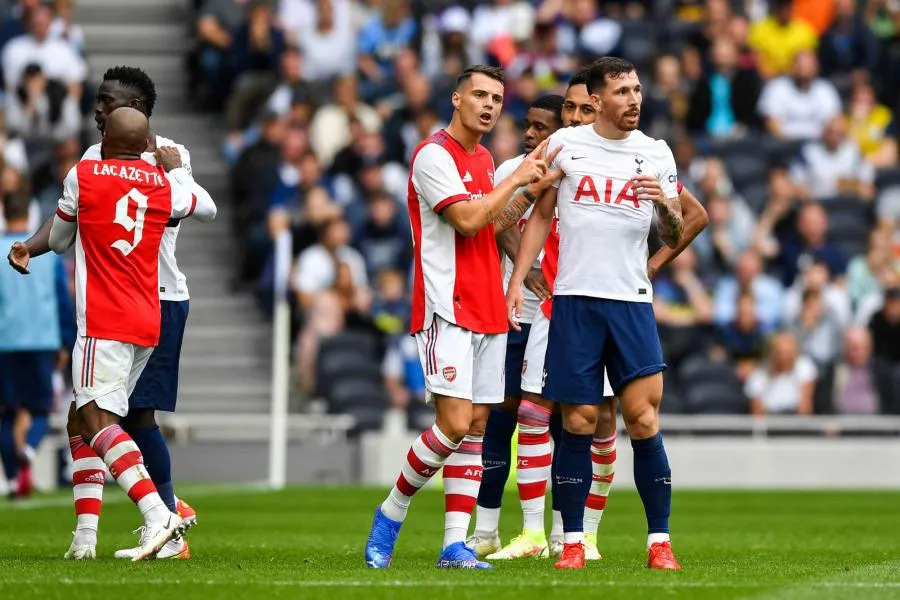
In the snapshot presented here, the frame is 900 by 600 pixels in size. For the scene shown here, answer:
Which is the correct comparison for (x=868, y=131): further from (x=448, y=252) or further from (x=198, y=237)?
(x=448, y=252)

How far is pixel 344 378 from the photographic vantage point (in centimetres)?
2094

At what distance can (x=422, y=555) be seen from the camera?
1095cm

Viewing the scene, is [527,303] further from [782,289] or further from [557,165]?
[782,289]

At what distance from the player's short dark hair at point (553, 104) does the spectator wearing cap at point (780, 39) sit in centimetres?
1517

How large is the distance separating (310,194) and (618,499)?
592 cm

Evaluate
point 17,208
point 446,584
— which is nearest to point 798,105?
point 17,208

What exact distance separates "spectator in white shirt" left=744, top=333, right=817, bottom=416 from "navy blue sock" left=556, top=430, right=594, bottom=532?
471 inches

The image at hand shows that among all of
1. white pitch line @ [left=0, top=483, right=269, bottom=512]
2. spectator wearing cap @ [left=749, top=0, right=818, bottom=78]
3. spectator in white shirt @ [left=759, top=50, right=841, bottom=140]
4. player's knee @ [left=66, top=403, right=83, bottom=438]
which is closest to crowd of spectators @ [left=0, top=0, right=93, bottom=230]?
white pitch line @ [left=0, top=483, right=269, bottom=512]

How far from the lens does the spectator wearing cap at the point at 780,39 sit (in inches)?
1025

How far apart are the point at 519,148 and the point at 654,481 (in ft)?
43.3

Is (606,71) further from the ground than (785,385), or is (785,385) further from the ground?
(606,71)

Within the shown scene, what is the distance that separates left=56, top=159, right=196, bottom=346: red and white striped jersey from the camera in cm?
984

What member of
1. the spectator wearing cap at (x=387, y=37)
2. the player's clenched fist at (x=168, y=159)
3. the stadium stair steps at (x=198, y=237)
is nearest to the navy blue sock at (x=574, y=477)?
the player's clenched fist at (x=168, y=159)

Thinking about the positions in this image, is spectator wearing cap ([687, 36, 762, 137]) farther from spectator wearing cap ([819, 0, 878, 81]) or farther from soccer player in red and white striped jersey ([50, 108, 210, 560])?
soccer player in red and white striped jersey ([50, 108, 210, 560])
